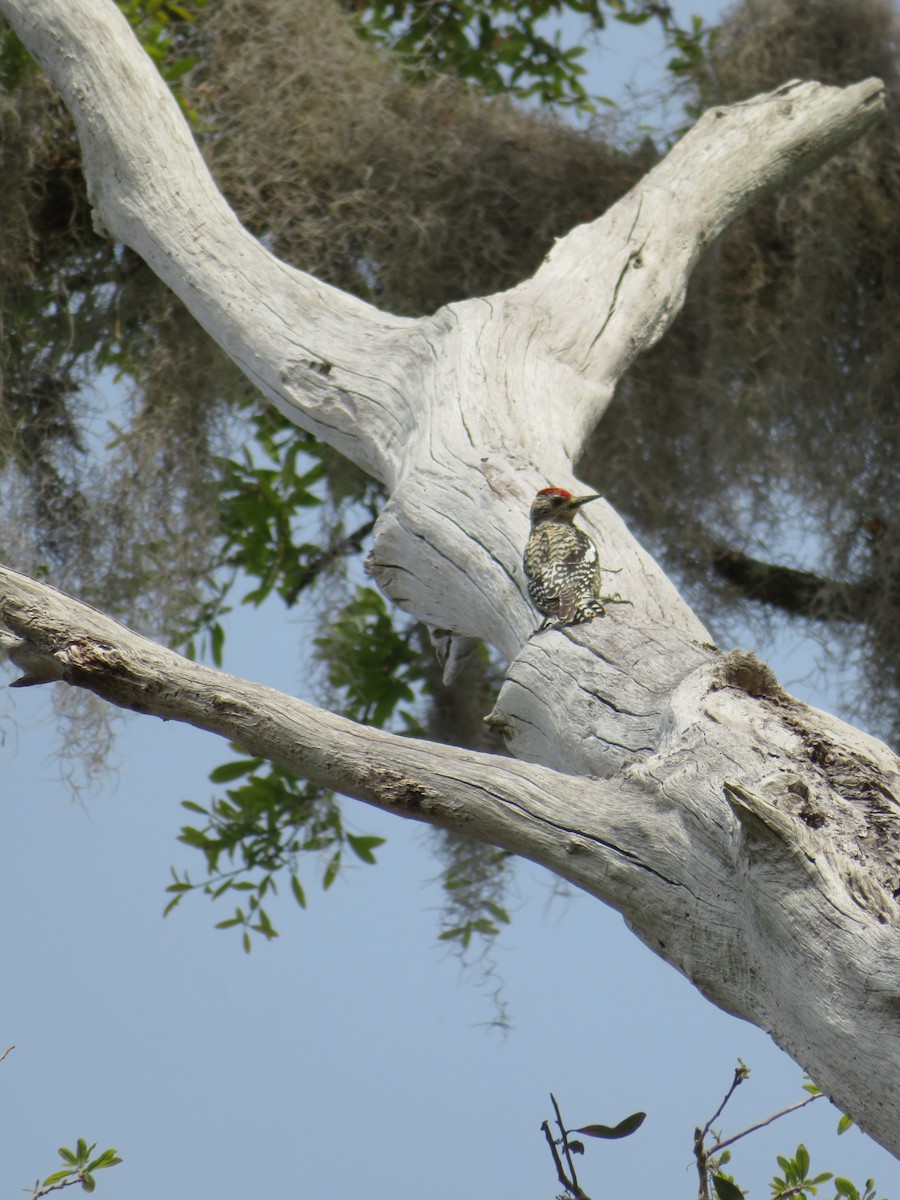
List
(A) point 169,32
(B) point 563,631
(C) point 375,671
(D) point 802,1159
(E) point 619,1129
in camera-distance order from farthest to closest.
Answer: (C) point 375,671 → (A) point 169,32 → (D) point 802,1159 → (B) point 563,631 → (E) point 619,1129

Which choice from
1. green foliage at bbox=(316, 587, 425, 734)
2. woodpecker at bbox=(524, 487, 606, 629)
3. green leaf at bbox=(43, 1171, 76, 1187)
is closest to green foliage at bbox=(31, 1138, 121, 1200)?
green leaf at bbox=(43, 1171, 76, 1187)

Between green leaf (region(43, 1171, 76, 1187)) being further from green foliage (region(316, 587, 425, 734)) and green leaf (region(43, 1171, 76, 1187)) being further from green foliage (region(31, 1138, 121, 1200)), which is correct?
green foliage (region(316, 587, 425, 734))

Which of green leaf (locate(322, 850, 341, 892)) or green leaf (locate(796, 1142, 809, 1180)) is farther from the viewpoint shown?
green leaf (locate(322, 850, 341, 892))

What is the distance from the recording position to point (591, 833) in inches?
36.9

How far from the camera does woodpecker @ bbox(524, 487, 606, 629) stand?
4.06 ft

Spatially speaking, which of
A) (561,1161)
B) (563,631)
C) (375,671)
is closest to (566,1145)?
(561,1161)

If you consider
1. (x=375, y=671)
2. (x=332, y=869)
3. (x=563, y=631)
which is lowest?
(x=563, y=631)

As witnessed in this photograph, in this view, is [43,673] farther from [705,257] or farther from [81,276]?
[705,257]

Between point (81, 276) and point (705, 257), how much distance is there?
3.71 ft

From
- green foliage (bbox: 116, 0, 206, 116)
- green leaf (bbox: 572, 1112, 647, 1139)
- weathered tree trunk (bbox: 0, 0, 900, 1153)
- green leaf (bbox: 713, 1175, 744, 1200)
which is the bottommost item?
green leaf (bbox: 713, 1175, 744, 1200)

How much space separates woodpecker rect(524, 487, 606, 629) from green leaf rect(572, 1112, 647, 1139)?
0.44 m

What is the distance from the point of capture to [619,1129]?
104 cm

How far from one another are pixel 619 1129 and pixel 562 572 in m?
0.50

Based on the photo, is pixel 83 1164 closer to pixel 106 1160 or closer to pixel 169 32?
pixel 106 1160
